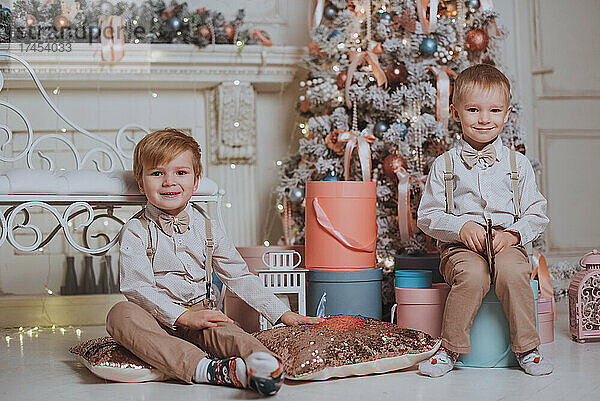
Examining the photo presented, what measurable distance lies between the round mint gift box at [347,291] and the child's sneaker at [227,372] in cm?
72

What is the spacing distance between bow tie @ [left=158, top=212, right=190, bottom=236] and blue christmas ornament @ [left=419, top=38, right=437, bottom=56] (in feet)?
4.13

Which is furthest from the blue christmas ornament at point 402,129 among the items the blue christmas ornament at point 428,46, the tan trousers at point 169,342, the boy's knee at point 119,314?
the boy's knee at point 119,314

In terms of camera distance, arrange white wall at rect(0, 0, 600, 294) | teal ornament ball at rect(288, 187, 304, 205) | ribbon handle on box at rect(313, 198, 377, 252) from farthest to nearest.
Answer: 1. white wall at rect(0, 0, 600, 294)
2. teal ornament ball at rect(288, 187, 304, 205)
3. ribbon handle on box at rect(313, 198, 377, 252)

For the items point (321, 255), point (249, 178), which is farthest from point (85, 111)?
point (321, 255)

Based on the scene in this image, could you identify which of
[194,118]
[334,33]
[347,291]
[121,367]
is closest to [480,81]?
[347,291]

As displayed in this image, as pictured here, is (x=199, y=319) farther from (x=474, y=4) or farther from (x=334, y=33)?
(x=474, y=4)

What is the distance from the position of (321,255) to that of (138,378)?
851 mm

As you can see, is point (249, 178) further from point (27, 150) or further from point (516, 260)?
point (516, 260)

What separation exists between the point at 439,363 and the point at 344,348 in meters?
0.28

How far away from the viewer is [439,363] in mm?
1932

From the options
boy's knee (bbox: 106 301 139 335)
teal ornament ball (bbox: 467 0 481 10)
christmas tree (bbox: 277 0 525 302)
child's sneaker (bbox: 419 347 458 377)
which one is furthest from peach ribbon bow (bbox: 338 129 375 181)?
A: boy's knee (bbox: 106 301 139 335)

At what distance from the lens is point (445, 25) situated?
282 centimetres

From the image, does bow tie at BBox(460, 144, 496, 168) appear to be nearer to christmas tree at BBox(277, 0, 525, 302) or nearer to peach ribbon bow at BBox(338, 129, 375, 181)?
christmas tree at BBox(277, 0, 525, 302)

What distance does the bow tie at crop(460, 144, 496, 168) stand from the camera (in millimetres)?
2184
